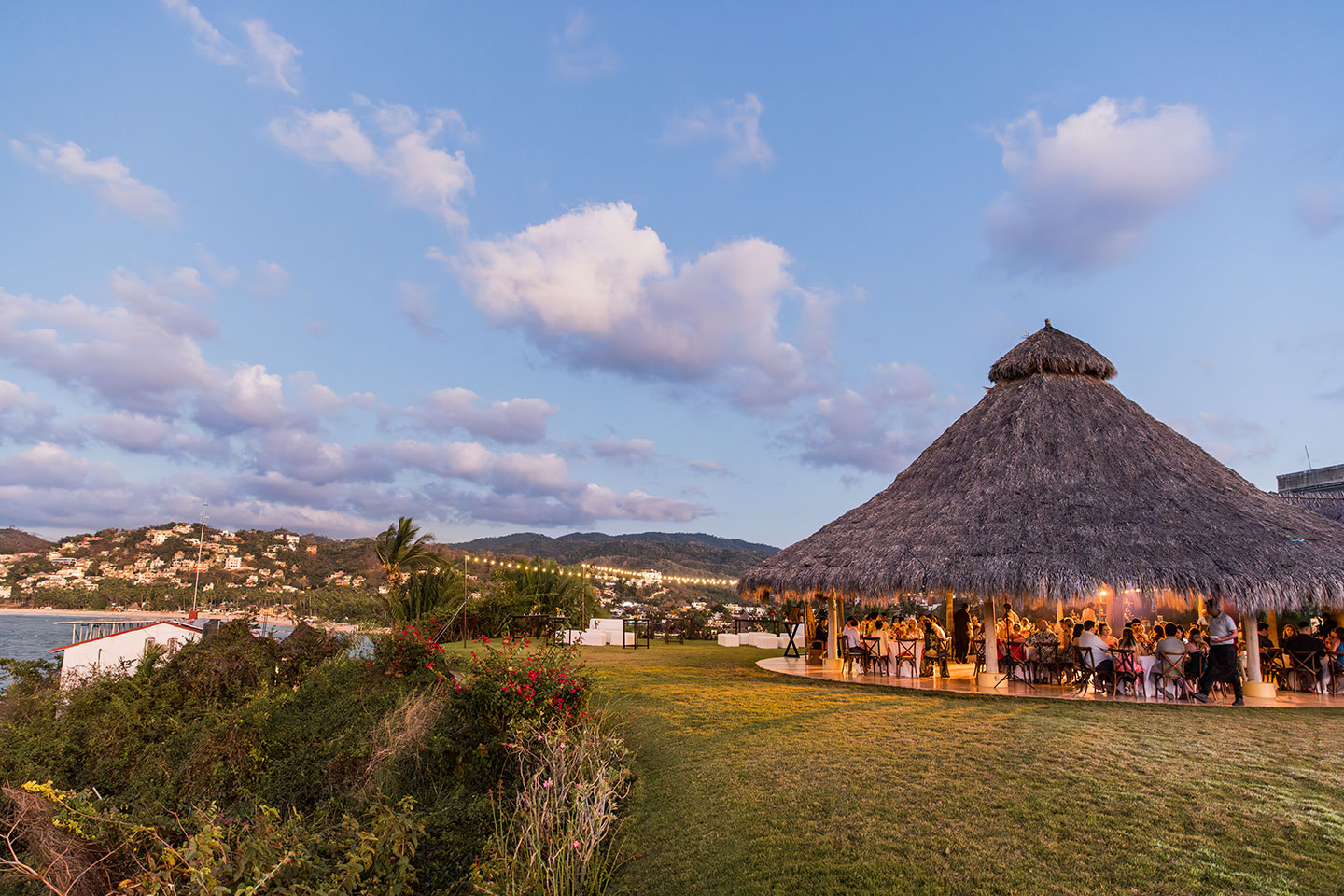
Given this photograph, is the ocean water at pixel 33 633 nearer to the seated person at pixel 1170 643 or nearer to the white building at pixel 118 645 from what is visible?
the white building at pixel 118 645

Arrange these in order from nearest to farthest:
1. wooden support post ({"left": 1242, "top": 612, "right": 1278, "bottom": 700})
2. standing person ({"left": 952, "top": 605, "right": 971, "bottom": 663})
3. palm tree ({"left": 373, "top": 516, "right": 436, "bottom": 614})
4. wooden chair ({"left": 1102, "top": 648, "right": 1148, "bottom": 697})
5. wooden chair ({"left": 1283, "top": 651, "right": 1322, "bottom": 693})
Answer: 1. wooden support post ({"left": 1242, "top": 612, "right": 1278, "bottom": 700})
2. wooden chair ({"left": 1102, "top": 648, "right": 1148, "bottom": 697})
3. wooden chair ({"left": 1283, "top": 651, "right": 1322, "bottom": 693})
4. standing person ({"left": 952, "top": 605, "right": 971, "bottom": 663})
5. palm tree ({"left": 373, "top": 516, "right": 436, "bottom": 614})

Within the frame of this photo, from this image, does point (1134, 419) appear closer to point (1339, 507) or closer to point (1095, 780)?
point (1339, 507)

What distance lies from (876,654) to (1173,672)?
4.03 metres

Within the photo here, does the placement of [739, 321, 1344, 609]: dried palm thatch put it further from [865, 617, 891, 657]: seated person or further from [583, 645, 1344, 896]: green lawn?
[583, 645, 1344, 896]: green lawn

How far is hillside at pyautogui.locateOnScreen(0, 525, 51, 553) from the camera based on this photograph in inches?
1701

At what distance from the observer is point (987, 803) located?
16.1 ft

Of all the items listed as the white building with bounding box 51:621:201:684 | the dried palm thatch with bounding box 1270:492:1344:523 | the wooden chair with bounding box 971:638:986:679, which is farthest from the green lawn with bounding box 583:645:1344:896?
the white building with bounding box 51:621:201:684

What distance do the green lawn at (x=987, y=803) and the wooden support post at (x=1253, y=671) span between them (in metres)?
1.25

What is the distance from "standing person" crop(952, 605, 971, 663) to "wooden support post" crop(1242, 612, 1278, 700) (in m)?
4.25

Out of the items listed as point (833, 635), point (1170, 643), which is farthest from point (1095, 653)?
point (833, 635)

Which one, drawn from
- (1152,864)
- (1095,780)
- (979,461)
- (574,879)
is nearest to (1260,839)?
(1152,864)

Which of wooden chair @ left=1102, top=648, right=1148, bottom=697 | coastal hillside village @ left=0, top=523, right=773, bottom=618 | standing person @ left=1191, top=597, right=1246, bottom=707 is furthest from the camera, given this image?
→ coastal hillside village @ left=0, top=523, right=773, bottom=618

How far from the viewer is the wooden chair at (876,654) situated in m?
11.9

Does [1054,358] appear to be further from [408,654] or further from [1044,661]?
[408,654]
